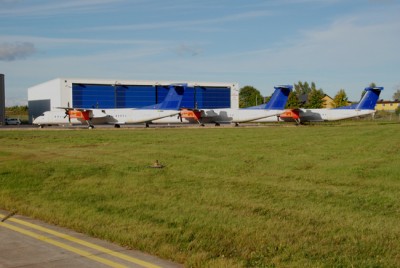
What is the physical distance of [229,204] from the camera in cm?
1087

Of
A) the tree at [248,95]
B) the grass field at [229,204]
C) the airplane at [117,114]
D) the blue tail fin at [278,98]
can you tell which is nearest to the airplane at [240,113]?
the blue tail fin at [278,98]

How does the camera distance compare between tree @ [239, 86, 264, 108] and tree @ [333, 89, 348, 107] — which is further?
tree @ [239, 86, 264, 108]

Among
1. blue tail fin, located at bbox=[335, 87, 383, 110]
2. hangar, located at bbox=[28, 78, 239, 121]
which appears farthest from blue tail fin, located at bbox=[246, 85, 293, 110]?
hangar, located at bbox=[28, 78, 239, 121]

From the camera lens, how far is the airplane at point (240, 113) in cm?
6494

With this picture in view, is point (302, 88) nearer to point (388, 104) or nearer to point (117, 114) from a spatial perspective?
point (388, 104)

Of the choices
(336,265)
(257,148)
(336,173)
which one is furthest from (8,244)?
(257,148)

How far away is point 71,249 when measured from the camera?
7.71 m

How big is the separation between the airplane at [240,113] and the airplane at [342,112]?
1580mm

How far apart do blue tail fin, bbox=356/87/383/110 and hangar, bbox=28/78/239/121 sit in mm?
34360

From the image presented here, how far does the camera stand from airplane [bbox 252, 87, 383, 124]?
6184cm

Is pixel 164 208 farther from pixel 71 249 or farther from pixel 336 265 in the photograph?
pixel 336 265

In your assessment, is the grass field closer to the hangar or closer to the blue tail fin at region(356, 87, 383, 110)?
the blue tail fin at region(356, 87, 383, 110)

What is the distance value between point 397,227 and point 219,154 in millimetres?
12556

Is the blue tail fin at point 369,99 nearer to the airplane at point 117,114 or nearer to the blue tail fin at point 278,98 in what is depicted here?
the blue tail fin at point 278,98
